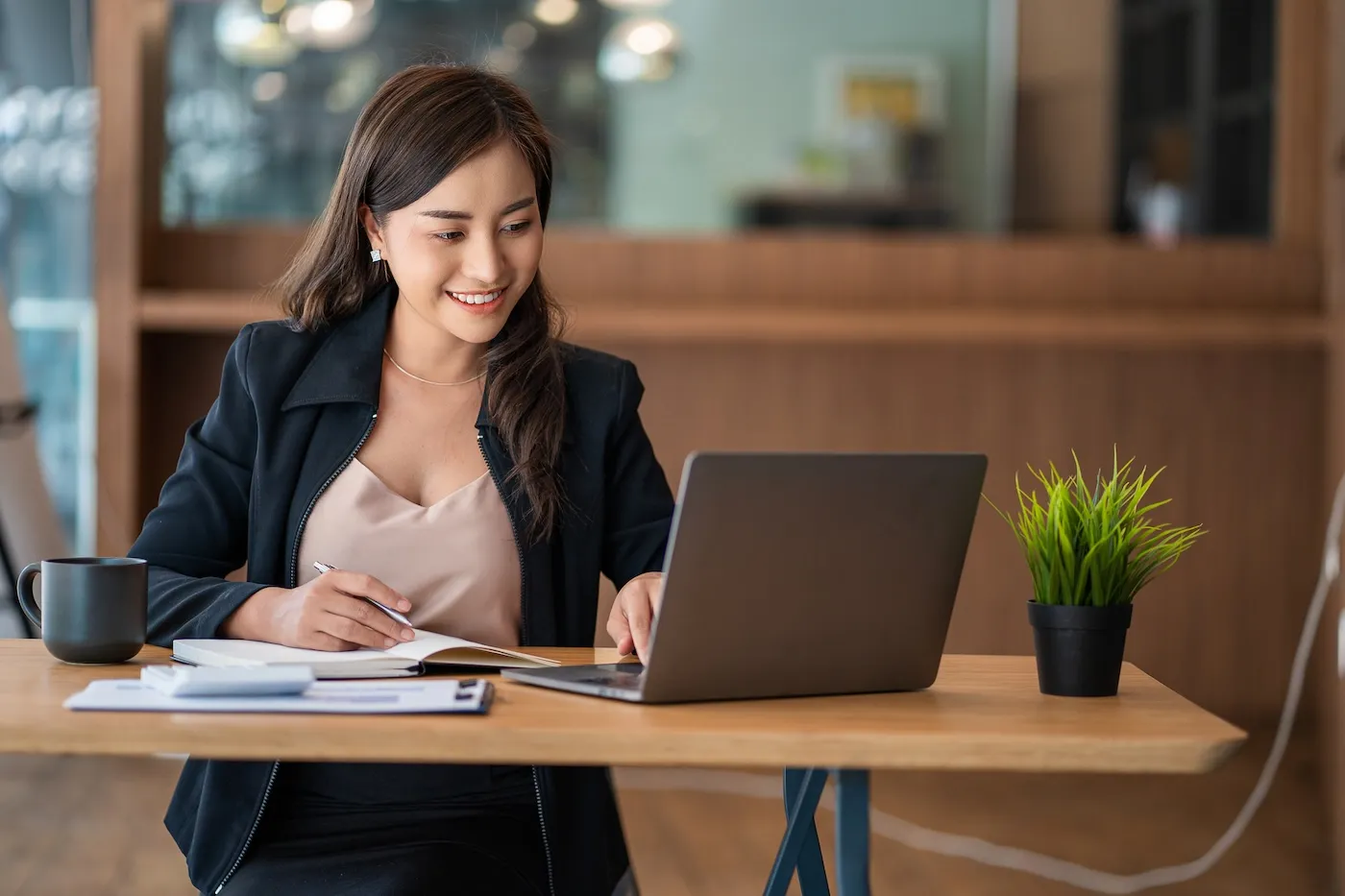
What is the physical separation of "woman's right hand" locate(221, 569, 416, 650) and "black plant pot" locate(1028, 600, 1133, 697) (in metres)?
0.48

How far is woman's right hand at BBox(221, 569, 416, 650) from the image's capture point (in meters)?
1.15

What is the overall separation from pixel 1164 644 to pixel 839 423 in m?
0.85

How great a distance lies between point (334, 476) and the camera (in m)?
1.40

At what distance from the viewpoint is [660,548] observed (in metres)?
1.48

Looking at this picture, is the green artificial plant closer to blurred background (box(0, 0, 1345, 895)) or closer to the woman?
the woman

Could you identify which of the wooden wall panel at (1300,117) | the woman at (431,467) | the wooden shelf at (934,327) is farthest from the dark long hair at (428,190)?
the wooden wall panel at (1300,117)

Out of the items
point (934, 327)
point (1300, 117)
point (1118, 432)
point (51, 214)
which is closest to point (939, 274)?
point (934, 327)

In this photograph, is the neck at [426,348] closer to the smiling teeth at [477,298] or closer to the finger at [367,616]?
the smiling teeth at [477,298]

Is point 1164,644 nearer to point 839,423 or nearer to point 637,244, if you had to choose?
point 839,423

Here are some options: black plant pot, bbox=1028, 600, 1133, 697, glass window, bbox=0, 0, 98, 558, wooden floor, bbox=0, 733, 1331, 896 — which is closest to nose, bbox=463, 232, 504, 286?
black plant pot, bbox=1028, 600, 1133, 697

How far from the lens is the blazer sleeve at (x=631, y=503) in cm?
148

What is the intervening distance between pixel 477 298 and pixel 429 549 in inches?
9.3

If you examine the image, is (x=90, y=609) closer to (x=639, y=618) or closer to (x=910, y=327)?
(x=639, y=618)

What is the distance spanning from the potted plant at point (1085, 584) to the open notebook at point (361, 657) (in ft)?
1.22
